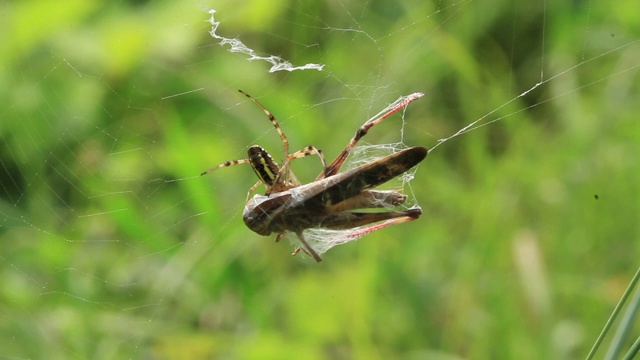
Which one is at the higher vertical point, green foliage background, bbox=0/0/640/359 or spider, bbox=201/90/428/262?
spider, bbox=201/90/428/262

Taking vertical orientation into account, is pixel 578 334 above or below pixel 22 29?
below

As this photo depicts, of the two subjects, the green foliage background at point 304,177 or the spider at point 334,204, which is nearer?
the spider at point 334,204

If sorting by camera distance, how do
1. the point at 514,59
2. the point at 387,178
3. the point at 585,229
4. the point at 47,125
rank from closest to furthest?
the point at 387,178 → the point at 585,229 → the point at 47,125 → the point at 514,59

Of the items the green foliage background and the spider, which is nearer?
the spider

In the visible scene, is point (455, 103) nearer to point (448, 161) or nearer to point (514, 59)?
point (448, 161)

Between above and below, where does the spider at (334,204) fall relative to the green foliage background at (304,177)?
above

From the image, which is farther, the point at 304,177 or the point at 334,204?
the point at 304,177

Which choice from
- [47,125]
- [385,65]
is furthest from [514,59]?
[47,125]

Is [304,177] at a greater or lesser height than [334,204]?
lesser
